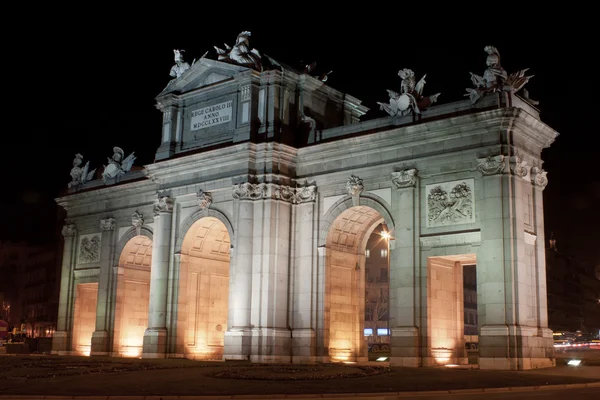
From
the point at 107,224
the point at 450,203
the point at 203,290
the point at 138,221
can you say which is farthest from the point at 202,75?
the point at 450,203

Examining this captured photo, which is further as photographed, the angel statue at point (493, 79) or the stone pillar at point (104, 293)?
the stone pillar at point (104, 293)

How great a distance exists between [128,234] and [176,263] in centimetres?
810

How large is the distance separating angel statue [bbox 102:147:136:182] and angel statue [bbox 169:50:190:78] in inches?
345

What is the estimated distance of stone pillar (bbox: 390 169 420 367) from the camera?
38406mm

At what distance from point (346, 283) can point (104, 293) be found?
61.1 feet

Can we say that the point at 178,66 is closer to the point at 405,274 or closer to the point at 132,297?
the point at 132,297

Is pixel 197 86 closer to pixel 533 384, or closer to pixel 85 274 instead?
pixel 85 274

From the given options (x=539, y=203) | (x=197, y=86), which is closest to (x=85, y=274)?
(x=197, y=86)

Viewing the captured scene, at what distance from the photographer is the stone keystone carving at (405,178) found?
39.8 m

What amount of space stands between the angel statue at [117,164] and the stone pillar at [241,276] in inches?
596

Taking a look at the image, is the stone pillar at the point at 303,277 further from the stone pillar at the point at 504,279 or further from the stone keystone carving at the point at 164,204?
the stone pillar at the point at 504,279

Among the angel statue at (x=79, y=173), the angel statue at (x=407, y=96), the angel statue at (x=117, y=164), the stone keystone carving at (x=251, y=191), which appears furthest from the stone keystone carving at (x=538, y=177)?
the angel statue at (x=79, y=173)

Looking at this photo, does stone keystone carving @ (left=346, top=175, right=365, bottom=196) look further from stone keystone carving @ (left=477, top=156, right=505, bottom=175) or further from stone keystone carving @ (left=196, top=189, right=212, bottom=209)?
stone keystone carving @ (left=196, top=189, right=212, bottom=209)

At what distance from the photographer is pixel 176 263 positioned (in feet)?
155
